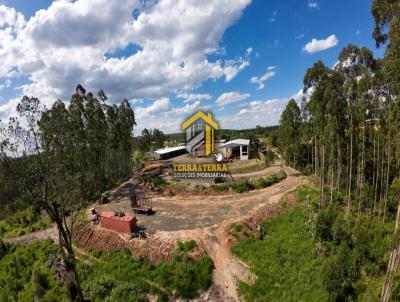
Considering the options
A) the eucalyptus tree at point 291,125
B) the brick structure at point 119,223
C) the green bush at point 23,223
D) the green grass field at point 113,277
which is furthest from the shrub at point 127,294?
the eucalyptus tree at point 291,125

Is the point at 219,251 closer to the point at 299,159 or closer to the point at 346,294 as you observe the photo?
the point at 346,294

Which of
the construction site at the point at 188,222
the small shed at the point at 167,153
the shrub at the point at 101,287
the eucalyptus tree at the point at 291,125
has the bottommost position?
the shrub at the point at 101,287

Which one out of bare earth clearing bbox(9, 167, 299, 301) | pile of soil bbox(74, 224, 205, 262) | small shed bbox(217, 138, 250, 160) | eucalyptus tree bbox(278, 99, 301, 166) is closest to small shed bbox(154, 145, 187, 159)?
small shed bbox(217, 138, 250, 160)

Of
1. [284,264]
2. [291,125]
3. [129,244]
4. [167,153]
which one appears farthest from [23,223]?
[167,153]

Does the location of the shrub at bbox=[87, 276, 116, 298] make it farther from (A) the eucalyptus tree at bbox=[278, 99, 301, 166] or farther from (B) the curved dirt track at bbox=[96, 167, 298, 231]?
(A) the eucalyptus tree at bbox=[278, 99, 301, 166]

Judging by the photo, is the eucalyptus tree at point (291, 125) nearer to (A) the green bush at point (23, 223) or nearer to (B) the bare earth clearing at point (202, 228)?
(B) the bare earth clearing at point (202, 228)

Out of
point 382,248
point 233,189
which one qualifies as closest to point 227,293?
point 382,248

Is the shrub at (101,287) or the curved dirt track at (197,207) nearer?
the shrub at (101,287)
